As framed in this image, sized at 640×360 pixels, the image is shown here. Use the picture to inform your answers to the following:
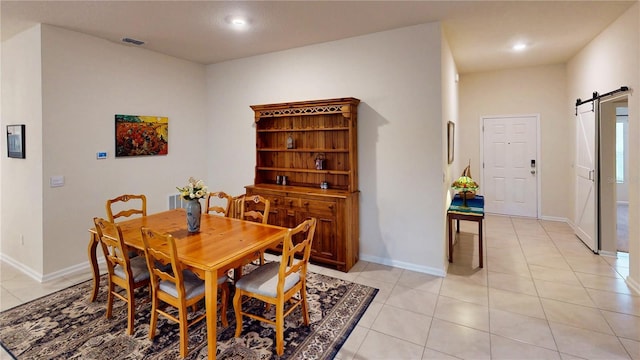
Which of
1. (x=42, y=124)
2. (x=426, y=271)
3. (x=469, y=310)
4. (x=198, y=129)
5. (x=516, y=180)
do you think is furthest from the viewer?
(x=516, y=180)

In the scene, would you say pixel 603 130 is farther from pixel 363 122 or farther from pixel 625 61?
pixel 363 122

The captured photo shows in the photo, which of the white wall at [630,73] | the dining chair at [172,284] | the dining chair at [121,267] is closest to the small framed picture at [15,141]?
the dining chair at [121,267]

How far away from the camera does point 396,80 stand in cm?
370

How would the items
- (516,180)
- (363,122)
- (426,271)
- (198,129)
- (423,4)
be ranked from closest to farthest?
(423,4), (426,271), (363,122), (198,129), (516,180)

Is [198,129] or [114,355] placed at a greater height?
[198,129]

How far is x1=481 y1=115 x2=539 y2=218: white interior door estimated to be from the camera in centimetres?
607

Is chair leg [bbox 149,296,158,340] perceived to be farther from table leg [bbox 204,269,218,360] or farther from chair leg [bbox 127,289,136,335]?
table leg [bbox 204,269,218,360]

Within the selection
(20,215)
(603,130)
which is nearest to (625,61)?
(603,130)

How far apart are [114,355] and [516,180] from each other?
6.81 m

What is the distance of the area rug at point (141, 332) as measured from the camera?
7.47 feet

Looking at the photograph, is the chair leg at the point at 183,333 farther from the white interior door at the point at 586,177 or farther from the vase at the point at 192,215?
the white interior door at the point at 586,177

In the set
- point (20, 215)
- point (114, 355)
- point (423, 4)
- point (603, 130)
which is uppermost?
point (423, 4)

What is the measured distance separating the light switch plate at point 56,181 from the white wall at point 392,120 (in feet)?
9.29

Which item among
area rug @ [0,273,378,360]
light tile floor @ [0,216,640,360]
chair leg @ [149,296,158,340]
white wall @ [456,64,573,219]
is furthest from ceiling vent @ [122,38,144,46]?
white wall @ [456,64,573,219]
